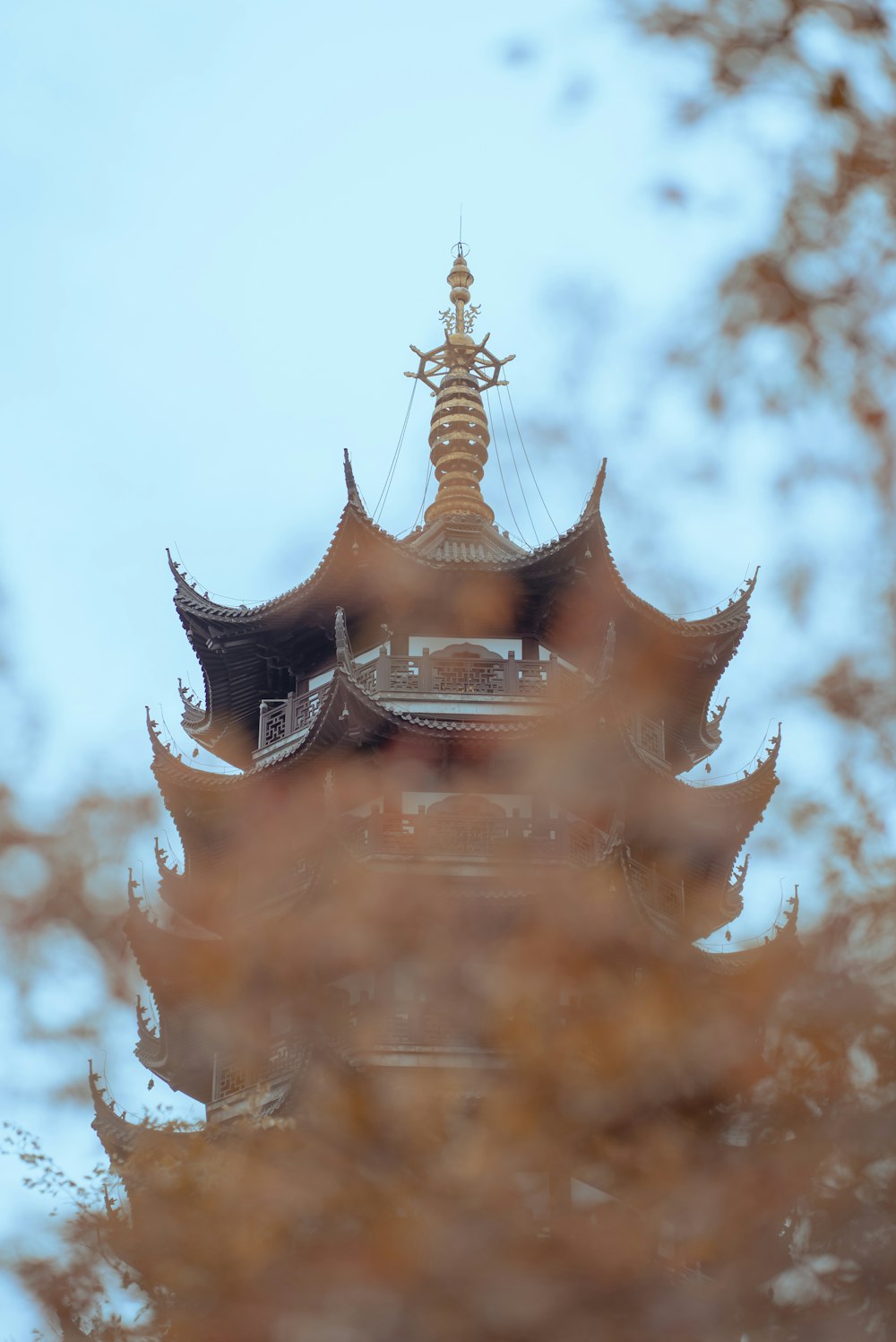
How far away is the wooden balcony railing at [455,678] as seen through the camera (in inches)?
685

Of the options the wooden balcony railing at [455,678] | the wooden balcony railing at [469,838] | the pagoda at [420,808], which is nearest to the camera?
the pagoda at [420,808]

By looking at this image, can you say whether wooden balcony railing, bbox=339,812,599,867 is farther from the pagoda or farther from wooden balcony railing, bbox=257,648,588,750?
wooden balcony railing, bbox=257,648,588,750

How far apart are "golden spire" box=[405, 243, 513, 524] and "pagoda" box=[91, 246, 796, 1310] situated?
350 mm

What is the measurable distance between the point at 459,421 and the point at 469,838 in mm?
6504

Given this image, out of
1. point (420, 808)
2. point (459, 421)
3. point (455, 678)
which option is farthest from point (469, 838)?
point (459, 421)

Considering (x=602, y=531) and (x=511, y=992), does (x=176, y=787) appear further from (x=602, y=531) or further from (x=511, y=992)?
(x=511, y=992)

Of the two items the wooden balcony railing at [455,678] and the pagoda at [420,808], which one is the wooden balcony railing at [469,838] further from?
the wooden balcony railing at [455,678]

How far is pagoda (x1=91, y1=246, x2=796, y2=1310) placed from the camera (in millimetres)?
15375

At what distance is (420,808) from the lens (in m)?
17.0

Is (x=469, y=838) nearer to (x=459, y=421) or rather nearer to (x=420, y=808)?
(x=420, y=808)

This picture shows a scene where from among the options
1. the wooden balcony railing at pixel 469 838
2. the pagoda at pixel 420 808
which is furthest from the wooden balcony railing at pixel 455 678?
the wooden balcony railing at pixel 469 838

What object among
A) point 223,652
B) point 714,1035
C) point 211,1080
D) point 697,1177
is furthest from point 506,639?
point 697,1177

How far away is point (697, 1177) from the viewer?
6625 mm

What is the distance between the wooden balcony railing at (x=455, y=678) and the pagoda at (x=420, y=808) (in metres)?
0.03
